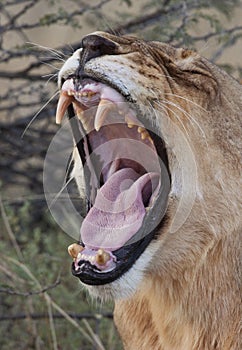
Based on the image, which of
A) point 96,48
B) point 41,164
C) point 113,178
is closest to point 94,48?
point 96,48

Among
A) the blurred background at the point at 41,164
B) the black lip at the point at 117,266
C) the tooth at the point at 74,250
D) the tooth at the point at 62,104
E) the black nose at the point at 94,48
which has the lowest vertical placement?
the blurred background at the point at 41,164

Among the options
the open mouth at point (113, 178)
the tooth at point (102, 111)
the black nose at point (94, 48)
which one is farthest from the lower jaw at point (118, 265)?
the black nose at point (94, 48)

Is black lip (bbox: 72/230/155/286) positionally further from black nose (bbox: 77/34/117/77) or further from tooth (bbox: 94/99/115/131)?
black nose (bbox: 77/34/117/77)

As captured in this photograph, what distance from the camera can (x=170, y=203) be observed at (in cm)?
300

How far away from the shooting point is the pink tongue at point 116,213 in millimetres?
3039

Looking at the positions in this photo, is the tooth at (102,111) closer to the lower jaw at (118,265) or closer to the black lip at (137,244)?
the black lip at (137,244)

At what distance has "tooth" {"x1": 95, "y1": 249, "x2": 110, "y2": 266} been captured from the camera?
292cm

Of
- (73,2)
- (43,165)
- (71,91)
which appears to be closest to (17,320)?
(43,165)

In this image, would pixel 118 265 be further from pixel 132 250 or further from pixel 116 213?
pixel 116 213

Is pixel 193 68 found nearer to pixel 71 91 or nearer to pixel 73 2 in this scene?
pixel 71 91

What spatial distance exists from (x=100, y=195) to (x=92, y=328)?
210 cm

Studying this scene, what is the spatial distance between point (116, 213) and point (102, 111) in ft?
1.15

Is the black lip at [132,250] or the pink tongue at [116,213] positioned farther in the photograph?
the pink tongue at [116,213]

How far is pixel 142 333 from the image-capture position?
3180 mm
